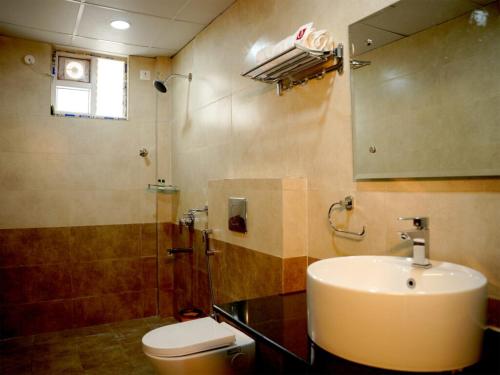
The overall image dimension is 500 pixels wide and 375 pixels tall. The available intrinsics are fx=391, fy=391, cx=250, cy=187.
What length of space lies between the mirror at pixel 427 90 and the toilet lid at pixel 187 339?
3.08 ft

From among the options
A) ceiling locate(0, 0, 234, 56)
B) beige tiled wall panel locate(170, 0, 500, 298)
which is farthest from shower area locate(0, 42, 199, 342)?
beige tiled wall panel locate(170, 0, 500, 298)

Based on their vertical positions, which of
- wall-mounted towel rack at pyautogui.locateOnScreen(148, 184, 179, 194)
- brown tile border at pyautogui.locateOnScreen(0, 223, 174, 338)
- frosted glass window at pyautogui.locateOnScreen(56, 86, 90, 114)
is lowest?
brown tile border at pyautogui.locateOnScreen(0, 223, 174, 338)

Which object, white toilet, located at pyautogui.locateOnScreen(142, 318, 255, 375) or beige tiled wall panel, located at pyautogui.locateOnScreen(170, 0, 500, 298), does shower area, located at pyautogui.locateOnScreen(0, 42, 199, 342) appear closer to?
beige tiled wall panel, located at pyautogui.locateOnScreen(170, 0, 500, 298)

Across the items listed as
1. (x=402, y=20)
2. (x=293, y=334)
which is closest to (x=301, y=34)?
(x=402, y=20)

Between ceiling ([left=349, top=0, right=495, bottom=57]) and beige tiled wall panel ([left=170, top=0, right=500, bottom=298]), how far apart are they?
44mm

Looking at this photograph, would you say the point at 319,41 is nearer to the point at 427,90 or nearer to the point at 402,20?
the point at 402,20

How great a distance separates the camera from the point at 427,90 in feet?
4.52

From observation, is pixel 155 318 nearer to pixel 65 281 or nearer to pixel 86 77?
pixel 65 281

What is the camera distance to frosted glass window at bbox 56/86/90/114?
3475 millimetres

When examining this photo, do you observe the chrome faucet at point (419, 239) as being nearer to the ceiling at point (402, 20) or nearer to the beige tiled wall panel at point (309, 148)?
the beige tiled wall panel at point (309, 148)

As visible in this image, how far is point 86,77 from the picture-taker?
11.8 ft

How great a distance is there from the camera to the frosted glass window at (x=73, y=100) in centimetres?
347

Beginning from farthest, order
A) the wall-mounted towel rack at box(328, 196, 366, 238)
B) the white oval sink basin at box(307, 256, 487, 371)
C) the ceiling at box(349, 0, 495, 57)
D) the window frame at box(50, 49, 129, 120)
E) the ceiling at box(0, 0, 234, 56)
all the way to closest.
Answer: the window frame at box(50, 49, 129, 120) → the ceiling at box(0, 0, 234, 56) → the wall-mounted towel rack at box(328, 196, 366, 238) → the ceiling at box(349, 0, 495, 57) → the white oval sink basin at box(307, 256, 487, 371)

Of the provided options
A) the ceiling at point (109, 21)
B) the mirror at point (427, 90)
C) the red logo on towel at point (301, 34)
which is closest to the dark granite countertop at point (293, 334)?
the mirror at point (427, 90)
